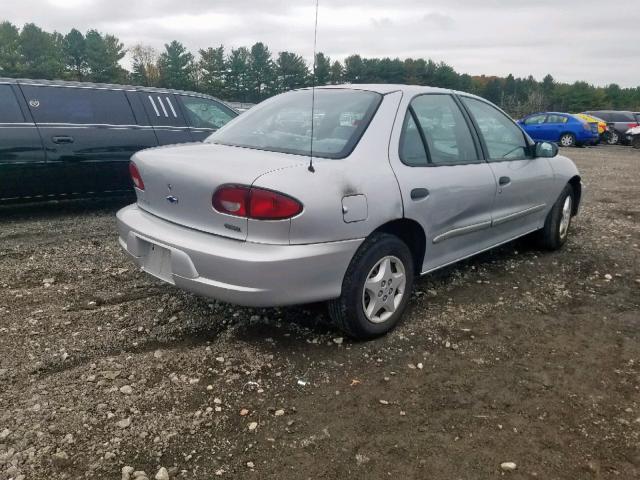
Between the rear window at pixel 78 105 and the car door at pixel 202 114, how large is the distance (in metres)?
0.79

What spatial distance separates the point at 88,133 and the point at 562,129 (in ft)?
64.1

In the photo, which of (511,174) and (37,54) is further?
(37,54)

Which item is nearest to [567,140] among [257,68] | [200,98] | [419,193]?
[200,98]

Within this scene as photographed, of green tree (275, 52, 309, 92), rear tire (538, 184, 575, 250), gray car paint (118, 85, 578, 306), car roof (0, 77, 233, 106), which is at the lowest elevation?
rear tire (538, 184, 575, 250)

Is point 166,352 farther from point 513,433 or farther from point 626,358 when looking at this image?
point 626,358

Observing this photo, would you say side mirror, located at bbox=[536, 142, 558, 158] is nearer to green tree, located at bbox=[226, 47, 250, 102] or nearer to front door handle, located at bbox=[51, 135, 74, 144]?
front door handle, located at bbox=[51, 135, 74, 144]

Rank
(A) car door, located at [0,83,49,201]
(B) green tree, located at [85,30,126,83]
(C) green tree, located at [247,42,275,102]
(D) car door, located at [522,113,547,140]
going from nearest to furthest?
(A) car door, located at [0,83,49,201] → (D) car door, located at [522,113,547,140] → (C) green tree, located at [247,42,275,102] → (B) green tree, located at [85,30,126,83]

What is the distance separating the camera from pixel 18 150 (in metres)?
5.40

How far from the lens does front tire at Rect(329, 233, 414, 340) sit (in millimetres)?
2910

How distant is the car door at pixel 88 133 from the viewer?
5.64 meters

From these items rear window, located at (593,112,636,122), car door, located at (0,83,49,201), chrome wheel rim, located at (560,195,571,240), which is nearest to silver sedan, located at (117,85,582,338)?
chrome wheel rim, located at (560,195,571,240)

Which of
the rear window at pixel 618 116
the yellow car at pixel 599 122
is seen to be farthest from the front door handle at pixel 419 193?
the rear window at pixel 618 116

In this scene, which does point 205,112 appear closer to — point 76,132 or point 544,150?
point 76,132

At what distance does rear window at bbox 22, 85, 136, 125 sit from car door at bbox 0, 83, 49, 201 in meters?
0.13
